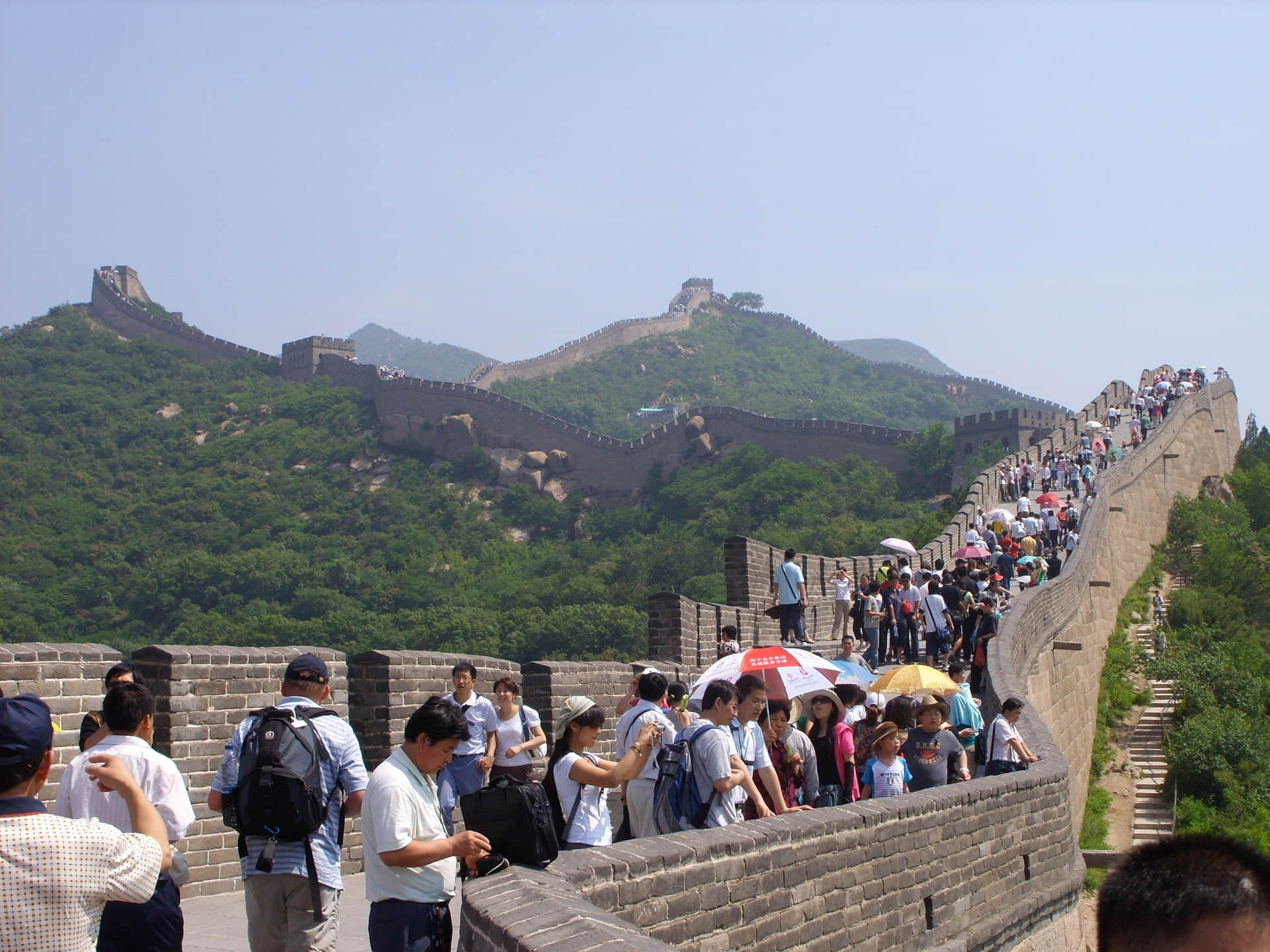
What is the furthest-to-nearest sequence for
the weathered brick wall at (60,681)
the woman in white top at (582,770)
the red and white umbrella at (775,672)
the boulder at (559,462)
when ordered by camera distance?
the boulder at (559,462), the red and white umbrella at (775,672), the weathered brick wall at (60,681), the woman in white top at (582,770)

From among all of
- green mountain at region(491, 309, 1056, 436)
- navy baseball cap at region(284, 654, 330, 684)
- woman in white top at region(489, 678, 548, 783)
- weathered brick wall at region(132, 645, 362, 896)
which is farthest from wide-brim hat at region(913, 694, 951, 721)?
green mountain at region(491, 309, 1056, 436)

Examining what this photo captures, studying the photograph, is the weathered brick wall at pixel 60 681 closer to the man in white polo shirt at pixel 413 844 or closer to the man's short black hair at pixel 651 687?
the man's short black hair at pixel 651 687

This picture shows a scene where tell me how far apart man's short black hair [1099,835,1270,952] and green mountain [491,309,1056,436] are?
83166 mm

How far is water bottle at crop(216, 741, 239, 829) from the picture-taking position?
4754 mm

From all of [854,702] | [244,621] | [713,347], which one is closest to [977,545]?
[854,702]

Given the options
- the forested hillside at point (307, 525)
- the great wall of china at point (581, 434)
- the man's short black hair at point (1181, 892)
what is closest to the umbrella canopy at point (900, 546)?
the forested hillside at point (307, 525)

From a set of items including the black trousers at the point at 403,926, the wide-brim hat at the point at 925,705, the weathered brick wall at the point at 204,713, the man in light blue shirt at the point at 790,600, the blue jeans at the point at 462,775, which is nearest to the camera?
the black trousers at the point at 403,926

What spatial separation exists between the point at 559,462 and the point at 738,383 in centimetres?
4026

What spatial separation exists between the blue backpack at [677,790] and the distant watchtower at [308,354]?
225ft

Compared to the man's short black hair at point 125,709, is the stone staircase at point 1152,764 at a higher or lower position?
lower

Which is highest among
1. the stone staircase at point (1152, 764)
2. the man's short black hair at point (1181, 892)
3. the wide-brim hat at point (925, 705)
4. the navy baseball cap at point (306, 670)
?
the navy baseball cap at point (306, 670)

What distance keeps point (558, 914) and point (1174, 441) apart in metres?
33.4

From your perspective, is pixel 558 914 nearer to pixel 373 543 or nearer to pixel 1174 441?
pixel 1174 441

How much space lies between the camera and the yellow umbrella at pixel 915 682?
1034cm
